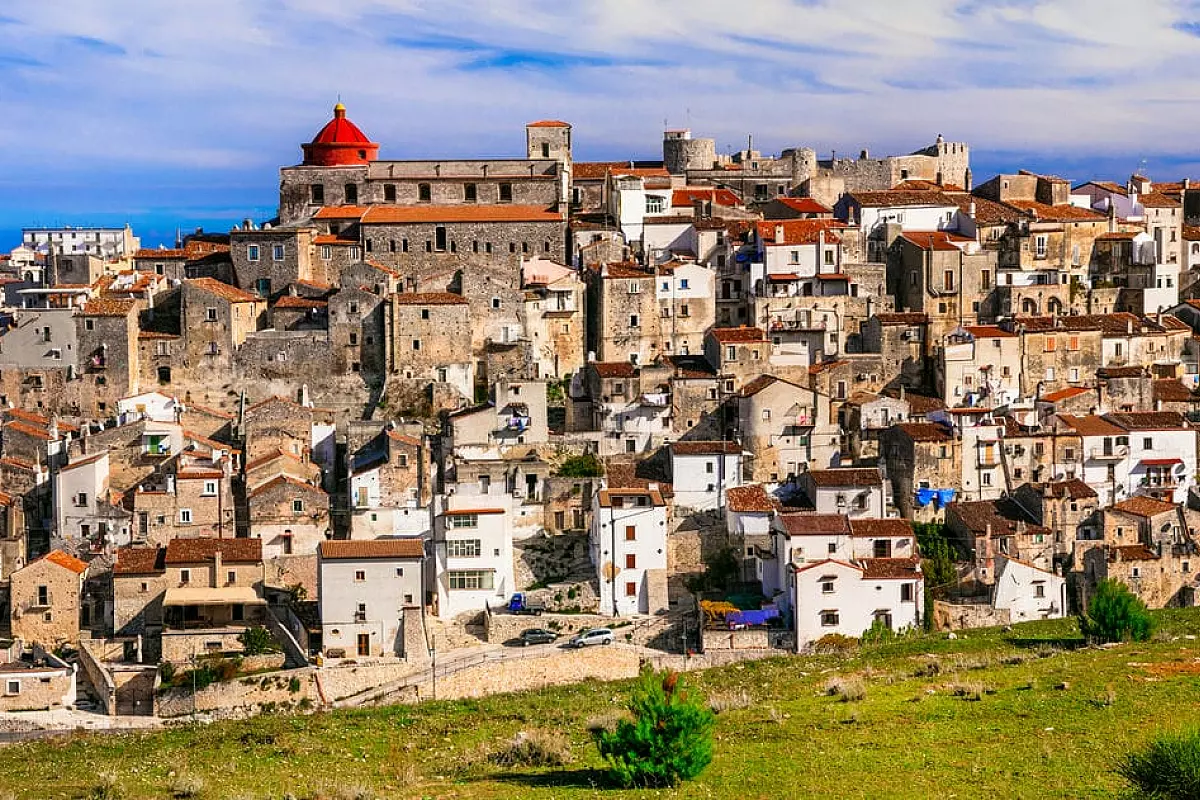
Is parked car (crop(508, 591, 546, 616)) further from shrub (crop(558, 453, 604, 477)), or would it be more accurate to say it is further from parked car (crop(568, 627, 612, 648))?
shrub (crop(558, 453, 604, 477))

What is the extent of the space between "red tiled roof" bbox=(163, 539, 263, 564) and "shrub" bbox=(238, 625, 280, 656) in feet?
8.42

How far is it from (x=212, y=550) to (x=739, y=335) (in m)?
16.8

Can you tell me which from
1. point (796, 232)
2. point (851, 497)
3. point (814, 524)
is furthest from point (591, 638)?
point (796, 232)

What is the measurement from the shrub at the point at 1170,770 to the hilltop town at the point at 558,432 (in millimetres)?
19156

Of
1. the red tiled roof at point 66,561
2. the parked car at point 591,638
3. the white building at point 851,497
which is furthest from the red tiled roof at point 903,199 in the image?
the red tiled roof at point 66,561

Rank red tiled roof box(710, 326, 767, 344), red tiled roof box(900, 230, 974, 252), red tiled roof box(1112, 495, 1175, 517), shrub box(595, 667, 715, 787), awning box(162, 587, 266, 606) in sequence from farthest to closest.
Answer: red tiled roof box(900, 230, 974, 252) → red tiled roof box(710, 326, 767, 344) → red tiled roof box(1112, 495, 1175, 517) → awning box(162, 587, 266, 606) → shrub box(595, 667, 715, 787)

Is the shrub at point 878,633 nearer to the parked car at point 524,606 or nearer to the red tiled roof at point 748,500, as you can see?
the red tiled roof at point 748,500

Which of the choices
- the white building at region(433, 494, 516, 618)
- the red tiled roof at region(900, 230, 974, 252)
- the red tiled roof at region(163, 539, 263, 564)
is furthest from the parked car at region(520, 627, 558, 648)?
the red tiled roof at region(900, 230, 974, 252)

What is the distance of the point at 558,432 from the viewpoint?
48.7 meters

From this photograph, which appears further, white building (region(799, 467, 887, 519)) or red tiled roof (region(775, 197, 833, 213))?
red tiled roof (region(775, 197, 833, 213))

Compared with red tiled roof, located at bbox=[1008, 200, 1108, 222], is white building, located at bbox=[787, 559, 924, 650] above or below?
below

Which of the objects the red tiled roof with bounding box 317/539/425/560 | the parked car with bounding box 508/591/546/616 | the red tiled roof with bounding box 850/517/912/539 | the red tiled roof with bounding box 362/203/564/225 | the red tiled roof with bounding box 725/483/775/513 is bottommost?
the parked car with bounding box 508/591/546/616

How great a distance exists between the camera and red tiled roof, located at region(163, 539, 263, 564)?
4144cm

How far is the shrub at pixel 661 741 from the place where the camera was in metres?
24.0
